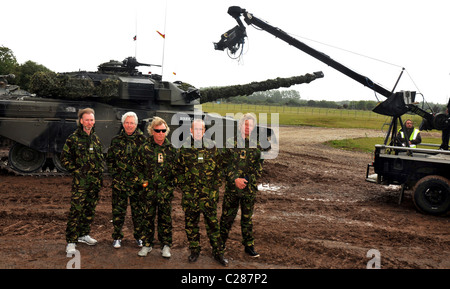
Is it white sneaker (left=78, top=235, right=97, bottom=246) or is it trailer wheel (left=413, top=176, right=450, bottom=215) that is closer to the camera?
white sneaker (left=78, top=235, right=97, bottom=246)

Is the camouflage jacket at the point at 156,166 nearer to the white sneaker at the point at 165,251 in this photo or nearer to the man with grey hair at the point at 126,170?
the man with grey hair at the point at 126,170

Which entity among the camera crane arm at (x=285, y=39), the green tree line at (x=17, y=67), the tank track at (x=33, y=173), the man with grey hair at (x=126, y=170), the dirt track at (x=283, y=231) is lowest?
the dirt track at (x=283, y=231)

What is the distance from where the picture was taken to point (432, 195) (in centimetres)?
796

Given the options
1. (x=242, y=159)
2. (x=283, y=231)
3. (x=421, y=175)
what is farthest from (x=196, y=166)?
(x=421, y=175)

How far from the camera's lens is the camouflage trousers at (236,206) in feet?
16.9

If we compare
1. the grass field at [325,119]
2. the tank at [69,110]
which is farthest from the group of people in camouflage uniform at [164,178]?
the grass field at [325,119]

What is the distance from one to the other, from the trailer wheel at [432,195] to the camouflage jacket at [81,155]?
6.35 m

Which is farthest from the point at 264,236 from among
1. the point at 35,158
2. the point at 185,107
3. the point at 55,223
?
the point at 35,158

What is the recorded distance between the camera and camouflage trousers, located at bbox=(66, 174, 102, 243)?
16.8 feet

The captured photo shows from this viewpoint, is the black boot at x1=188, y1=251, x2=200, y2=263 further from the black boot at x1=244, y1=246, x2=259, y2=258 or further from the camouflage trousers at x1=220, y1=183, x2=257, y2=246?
the black boot at x1=244, y1=246, x2=259, y2=258

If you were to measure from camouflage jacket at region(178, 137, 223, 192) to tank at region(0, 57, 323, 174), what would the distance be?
5628mm

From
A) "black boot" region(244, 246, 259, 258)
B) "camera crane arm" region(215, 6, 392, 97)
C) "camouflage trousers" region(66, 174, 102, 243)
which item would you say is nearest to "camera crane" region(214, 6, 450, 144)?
"camera crane arm" region(215, 6, 392, 97)

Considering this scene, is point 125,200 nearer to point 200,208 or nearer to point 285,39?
point 200,208

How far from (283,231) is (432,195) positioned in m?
3.55
